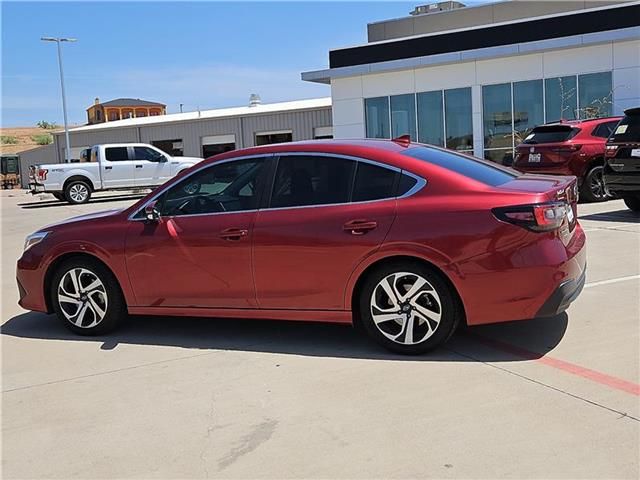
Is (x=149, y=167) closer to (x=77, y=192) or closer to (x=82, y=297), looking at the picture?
(x=77, y=192)

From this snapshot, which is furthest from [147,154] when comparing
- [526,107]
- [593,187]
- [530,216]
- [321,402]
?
[321,402]

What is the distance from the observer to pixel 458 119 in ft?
74.6

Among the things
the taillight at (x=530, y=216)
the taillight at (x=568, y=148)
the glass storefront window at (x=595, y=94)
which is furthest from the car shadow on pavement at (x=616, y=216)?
the glass storefront window at (x=595, y=94)

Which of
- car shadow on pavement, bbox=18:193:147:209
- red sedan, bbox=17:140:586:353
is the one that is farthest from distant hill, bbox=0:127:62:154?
red sedan, bbox=17:140:586:353

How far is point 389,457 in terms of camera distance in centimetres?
337

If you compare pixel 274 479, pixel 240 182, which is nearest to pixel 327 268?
pixel 240 182

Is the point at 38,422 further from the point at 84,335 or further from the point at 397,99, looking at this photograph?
the point at 397,99

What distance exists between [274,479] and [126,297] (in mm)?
2846

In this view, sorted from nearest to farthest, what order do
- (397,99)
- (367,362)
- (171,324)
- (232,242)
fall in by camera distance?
(367,362), (232,242), (171,324), (397,99)

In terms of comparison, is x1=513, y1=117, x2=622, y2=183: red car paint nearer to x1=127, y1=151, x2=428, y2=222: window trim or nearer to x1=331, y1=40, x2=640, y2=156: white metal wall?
x1=331, y1=40, x2=640, y2=156: white metal wall

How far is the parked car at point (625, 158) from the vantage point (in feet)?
34.1

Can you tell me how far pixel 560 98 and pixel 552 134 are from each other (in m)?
8.86

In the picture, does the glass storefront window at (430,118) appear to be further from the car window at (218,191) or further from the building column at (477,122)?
the car window at (218,191)

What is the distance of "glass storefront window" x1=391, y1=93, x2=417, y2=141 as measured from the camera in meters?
23.6
